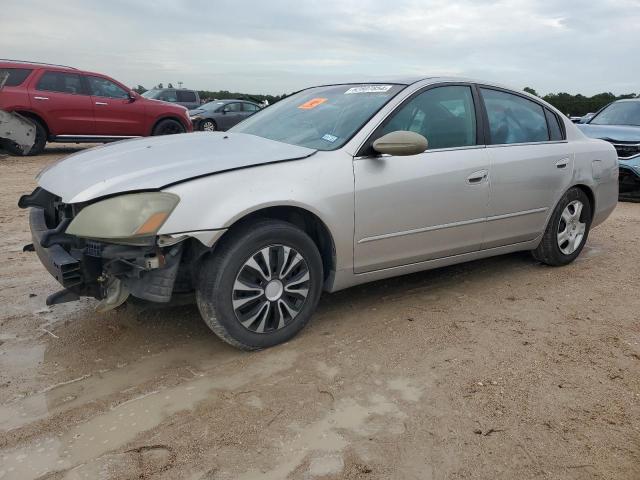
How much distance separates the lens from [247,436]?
2439 mm

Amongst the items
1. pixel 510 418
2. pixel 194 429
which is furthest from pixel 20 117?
pixel 510 418

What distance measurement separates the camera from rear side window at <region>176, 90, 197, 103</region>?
21609mm

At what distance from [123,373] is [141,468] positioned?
2.69 feet

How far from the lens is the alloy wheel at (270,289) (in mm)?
3062

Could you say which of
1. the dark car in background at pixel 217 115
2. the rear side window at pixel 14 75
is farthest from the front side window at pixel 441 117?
the dark car in background at pixel 217 115

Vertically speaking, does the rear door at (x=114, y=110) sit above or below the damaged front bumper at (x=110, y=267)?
above

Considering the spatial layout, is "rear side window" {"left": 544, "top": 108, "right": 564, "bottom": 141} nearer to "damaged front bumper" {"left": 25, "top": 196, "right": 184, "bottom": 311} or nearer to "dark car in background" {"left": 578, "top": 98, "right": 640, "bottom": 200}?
"damaged front bumper" {"left": 25, "top": 196, "right": 184, "bottom": 311}

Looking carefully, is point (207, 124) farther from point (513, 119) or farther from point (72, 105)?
point (513, 119)

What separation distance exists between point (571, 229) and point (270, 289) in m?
3.10

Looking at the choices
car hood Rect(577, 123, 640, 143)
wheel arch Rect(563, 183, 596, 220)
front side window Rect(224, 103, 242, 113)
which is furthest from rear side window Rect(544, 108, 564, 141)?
front side window Rect(224, 103, 242, 113)

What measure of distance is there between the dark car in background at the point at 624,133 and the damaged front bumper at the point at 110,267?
7936 mm

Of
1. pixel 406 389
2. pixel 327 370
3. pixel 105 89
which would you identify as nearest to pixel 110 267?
pixel 327 370

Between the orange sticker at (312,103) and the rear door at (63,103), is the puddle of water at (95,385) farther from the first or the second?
the rear door at (63,103)

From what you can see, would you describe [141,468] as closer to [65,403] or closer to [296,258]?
[65,403]
